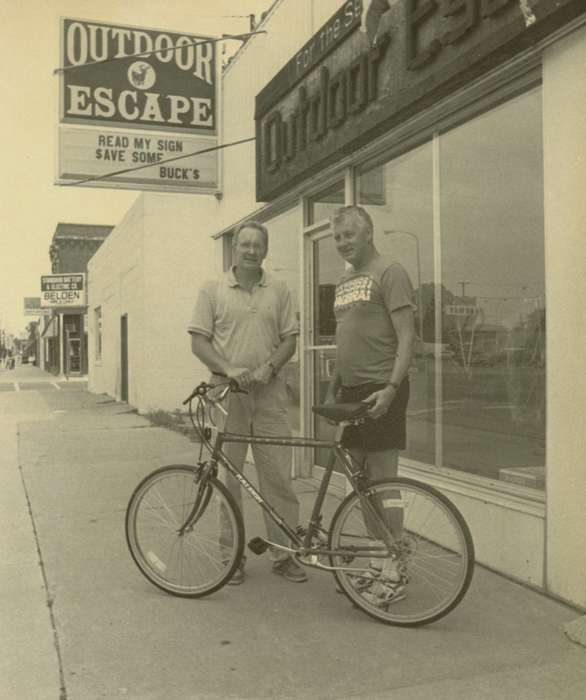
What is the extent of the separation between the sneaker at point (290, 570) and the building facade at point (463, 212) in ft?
3.54

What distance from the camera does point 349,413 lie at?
3.64 metres

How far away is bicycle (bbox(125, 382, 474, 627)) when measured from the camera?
11.7 feet

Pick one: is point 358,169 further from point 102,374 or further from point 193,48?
point 102,374

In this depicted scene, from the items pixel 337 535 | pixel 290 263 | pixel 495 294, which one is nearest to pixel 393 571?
pixel 337 535

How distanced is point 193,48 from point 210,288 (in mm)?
5679

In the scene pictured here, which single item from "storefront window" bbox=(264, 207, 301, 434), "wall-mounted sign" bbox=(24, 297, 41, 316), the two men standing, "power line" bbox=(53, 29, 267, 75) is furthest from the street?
"wall-mounted sign" bbox=(24, 297, 41, 316)

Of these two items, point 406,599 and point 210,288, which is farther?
point 210,288

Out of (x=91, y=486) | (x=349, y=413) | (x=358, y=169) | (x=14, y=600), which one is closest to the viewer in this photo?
(x=349, y=413)

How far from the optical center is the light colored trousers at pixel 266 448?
436 centimetres

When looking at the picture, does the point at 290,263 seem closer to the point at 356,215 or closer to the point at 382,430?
the point at 356,215

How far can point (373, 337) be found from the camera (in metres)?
3.89

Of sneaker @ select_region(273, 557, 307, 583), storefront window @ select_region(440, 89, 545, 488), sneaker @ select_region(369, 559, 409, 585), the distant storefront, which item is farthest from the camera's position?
the distant storefront

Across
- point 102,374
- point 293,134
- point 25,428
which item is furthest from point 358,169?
point 102,374

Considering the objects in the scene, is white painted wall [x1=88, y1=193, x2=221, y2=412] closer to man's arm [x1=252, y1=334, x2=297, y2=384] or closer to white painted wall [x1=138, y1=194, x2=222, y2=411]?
white painted wall [x1=138, y1=194, x2=222, y2=411]
